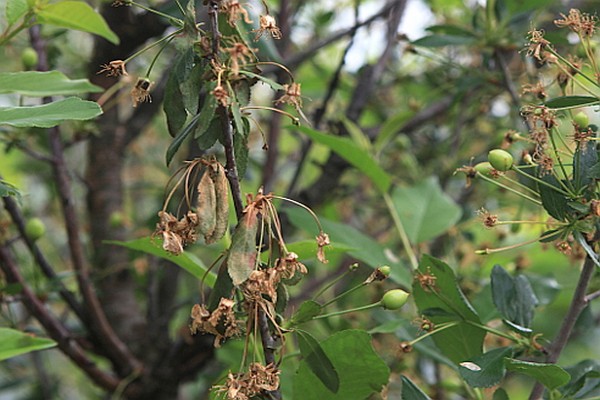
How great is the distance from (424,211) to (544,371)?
48cm

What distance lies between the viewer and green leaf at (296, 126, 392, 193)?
0.80 metres

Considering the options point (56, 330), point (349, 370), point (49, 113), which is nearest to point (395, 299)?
point (349, 370)

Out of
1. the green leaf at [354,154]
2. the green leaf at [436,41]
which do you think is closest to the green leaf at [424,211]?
the green leaf at [354,154]

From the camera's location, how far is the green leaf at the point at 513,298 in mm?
608

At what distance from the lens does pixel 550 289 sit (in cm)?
79

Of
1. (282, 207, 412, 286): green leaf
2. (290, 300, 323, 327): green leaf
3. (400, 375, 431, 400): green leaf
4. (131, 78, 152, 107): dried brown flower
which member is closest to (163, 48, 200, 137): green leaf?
(131, 78, 152, 107): dried brown flower

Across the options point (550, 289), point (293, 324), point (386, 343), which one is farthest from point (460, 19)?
point (293, 324)

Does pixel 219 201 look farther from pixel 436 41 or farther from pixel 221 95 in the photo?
pixel 436 41

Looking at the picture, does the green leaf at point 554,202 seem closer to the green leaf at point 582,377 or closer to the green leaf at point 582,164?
the green leaf at point 582,164

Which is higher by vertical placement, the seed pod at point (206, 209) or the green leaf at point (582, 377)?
the seed pod at point (206, 209)

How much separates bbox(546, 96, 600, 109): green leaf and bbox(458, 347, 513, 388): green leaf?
19 centimetres

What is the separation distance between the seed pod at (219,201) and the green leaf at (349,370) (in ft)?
0.42

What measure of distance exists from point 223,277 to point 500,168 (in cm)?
21

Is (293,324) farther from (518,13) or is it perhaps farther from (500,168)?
(518,13)
